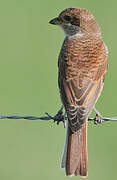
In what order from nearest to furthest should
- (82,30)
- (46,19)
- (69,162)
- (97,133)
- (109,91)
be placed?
1. (69,162)
2. (82,30)
3. (97,133)
4. (109,91)
5. (46,19)

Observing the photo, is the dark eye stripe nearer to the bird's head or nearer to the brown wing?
the bird's head

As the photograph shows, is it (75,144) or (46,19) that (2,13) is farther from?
(75,144)

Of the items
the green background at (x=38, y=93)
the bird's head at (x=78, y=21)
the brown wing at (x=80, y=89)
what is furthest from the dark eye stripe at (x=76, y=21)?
the green background at (x=38, y=93)

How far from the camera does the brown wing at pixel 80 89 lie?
6.58 metres

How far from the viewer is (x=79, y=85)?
6871 mm

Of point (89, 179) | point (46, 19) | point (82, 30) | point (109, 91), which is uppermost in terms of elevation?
point (46, 19)

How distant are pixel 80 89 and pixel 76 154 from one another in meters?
0.72

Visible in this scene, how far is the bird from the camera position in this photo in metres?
6.50

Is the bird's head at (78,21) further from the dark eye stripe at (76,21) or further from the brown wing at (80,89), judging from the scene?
the brown wing at (80,89)

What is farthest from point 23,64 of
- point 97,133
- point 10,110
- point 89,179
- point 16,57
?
point 89,179

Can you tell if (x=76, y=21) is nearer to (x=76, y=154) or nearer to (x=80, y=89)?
(x=80, y=89)

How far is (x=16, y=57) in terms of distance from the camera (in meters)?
11.4

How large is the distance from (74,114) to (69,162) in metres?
0.49

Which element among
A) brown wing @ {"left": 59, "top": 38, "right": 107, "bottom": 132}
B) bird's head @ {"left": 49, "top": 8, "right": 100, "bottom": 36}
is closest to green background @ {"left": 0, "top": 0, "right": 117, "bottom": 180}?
bird's head @ {"left": 49, "top": 8, "right": 100, "bottom": 36}
